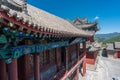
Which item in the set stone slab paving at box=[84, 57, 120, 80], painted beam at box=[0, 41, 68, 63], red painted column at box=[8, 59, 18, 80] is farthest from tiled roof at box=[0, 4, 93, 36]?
stone slab paving at box=[84, 57, 120, 80]

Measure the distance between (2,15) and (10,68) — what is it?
4.90 feet

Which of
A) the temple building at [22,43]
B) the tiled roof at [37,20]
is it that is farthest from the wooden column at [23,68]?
the tiled roof at [37,20]

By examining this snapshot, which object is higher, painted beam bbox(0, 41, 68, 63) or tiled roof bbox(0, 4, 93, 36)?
tiled roof bbox(0, 4, 93, 36)

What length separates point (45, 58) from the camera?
7.39 m

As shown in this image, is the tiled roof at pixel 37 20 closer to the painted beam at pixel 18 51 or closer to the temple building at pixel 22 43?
the temple building at pixel 22 43

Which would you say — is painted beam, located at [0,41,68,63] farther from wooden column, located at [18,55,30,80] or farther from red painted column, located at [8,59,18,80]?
wooden column, located at [18,55,30,80]

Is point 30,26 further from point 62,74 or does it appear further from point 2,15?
point 62,74

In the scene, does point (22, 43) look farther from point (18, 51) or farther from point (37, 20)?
point (37, 20)

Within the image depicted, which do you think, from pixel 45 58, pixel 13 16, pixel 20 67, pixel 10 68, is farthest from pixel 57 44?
pixel 13 16

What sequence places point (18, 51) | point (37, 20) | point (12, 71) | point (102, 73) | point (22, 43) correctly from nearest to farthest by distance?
point (12, 71) → point (18, 51) → point (22, 43) → point (37, 20) → point (102, 73)

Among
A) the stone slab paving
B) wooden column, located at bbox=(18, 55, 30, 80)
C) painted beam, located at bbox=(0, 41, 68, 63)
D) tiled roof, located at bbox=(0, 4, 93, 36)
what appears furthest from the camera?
the stone slab paving

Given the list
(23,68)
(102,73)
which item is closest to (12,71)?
(23,68)

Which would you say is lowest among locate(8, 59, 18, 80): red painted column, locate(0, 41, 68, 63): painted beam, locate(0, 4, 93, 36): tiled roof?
locate(8, 59, 18, 80): red painted column

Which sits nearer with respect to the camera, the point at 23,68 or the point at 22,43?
the point at 22,43
